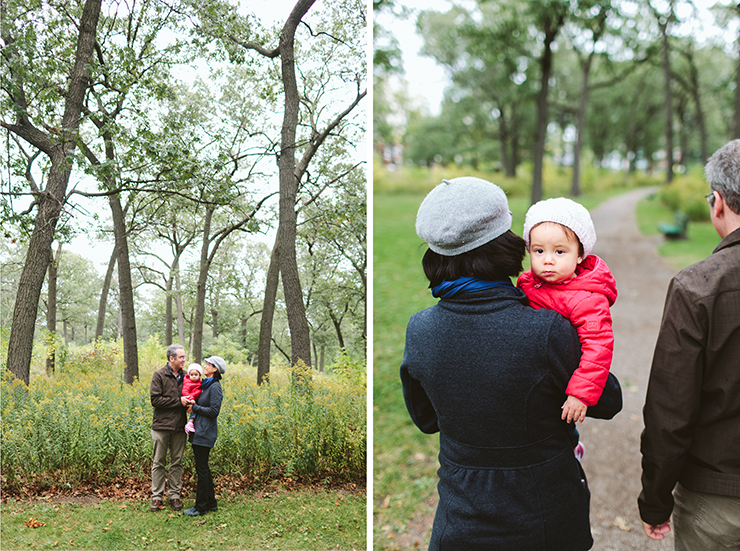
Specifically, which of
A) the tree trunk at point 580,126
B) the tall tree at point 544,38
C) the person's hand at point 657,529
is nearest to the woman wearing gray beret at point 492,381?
the person's hand at point 657,529

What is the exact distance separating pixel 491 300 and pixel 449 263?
16cm

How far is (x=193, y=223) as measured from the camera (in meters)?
4.86

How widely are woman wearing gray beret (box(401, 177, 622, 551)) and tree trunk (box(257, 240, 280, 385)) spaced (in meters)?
3.41

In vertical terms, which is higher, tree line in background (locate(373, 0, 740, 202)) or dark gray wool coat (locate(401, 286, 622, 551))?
tree line in background (locate(373, 0, 740, 202))

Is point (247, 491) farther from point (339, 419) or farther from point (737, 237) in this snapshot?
point (737, 237)

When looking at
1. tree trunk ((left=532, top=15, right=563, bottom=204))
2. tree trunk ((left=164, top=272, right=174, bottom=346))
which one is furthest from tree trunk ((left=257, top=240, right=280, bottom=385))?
tree trunk ((left=532, top=15, right=563, bottom=204))

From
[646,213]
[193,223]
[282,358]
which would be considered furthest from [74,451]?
Result: [646,213]

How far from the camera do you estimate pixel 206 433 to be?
4.52 metres

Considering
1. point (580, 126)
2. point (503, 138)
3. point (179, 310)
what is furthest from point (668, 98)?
point (179, 310)

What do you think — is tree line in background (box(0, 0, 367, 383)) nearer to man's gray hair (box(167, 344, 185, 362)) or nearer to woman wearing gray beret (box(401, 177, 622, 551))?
man's gray hair (box(167, 344, 185, 362))

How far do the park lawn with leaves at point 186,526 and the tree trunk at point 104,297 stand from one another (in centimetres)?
145

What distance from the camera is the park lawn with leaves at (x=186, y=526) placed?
4.25 meters

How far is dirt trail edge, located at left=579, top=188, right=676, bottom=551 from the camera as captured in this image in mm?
3278

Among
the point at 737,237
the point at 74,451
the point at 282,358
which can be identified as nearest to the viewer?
the point at 737,237
